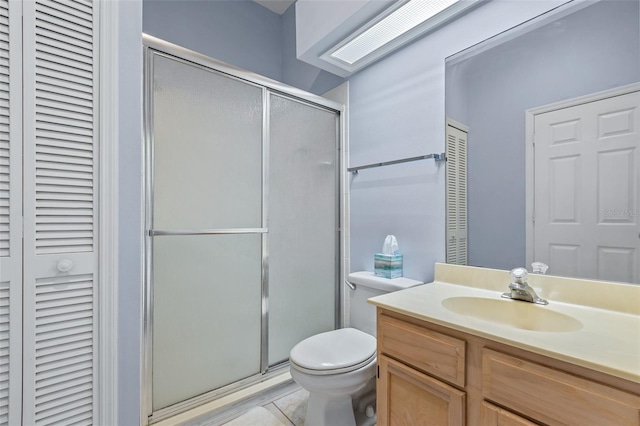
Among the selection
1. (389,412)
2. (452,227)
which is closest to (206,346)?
(389,412)

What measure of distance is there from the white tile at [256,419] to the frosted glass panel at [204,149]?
1.04 metres

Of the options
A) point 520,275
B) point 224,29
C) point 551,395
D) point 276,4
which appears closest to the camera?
point 551,395

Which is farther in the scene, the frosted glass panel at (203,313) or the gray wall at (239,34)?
the gray wall at (239,34)

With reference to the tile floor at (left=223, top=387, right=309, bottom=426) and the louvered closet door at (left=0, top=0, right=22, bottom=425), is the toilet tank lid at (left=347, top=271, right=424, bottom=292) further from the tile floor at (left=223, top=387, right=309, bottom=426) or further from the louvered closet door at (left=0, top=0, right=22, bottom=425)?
the louvered closet door at (left=0, top=0, right=22, bottom=425)

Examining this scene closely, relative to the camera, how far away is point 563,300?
1.16 meters

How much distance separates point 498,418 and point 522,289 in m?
0.52

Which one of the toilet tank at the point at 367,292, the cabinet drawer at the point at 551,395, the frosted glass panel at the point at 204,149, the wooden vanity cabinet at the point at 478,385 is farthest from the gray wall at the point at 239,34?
the cabinet drawer at the point at 551,395

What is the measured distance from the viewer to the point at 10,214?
2.98 ft

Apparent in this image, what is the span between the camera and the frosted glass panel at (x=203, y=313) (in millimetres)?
1485

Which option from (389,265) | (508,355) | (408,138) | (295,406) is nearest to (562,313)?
(508,355)

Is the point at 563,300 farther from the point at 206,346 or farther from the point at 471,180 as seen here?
the point at 206,346

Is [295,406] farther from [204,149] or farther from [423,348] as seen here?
[204,149]

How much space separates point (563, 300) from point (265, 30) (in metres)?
2.75

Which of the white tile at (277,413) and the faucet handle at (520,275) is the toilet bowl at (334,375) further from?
the faucet handle at (520,275)
